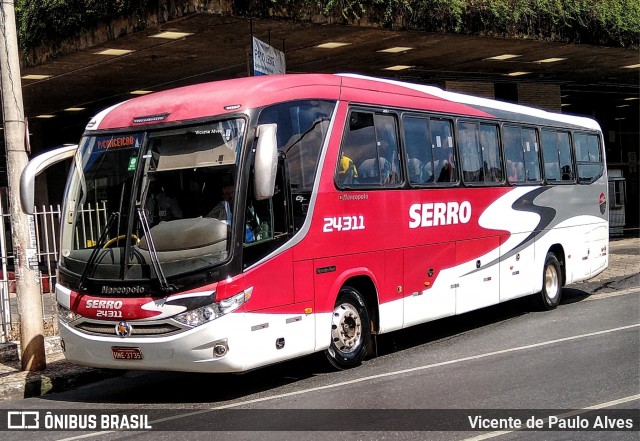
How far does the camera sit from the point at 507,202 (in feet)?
45.7

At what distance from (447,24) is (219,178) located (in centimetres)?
977

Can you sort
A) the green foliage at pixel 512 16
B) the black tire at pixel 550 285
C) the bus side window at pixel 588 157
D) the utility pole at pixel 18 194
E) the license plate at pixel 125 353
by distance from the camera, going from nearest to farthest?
1. the license plate at pixel 125 353
2. the utility pole at pixel 18 194
3. the black tire at pixel 550 285
4. the green foliage at pixel 512 16
5. the bus side window at pixel 588 157

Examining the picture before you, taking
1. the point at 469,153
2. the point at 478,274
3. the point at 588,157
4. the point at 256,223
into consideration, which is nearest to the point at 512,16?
the point at 588,157

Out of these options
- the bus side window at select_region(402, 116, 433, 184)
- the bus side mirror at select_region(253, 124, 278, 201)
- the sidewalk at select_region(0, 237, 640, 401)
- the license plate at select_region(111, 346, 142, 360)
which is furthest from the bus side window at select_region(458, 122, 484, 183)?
the license plate at select_region(111, 346, 142, 360)

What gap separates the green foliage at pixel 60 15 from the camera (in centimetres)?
1552

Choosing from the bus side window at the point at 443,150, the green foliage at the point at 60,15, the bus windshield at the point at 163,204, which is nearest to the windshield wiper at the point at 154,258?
the bus windshield at the point at 163,204

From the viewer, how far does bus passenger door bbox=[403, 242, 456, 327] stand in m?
11.6

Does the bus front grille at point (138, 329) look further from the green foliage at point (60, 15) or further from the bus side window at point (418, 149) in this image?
the green foliage at point (60, 15)

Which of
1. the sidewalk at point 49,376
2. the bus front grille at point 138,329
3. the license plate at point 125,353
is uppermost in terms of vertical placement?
the bus front grille at point 138,329

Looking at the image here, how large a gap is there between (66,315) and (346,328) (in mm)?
3202

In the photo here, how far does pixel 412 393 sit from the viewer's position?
870cm

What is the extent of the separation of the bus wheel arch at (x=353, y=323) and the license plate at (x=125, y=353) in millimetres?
2322

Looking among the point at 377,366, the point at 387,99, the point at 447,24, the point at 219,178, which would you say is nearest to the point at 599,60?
the point at 447,24

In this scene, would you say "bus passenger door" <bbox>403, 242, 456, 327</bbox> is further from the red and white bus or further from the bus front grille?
the bus front grille
